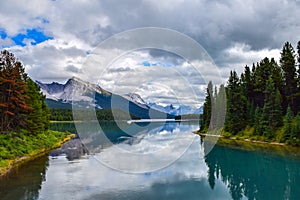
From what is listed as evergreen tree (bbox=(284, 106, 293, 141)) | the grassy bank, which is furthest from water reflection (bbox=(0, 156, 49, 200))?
evergreen tree (bbox=(284, 106, 293, 141))

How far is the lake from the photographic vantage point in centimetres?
2542

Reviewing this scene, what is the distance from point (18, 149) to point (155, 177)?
2088 centimetres

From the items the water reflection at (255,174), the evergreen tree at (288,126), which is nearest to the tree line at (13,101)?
the water reflection at (255,174)

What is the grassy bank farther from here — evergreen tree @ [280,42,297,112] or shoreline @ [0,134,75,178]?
evergreen tree @ [280,42,297,112]

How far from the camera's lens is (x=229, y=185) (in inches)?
1172

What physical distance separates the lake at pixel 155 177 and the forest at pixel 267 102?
14841 millimetres

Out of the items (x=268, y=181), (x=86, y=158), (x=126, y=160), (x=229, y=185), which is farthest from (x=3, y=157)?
(x=268, y=181)

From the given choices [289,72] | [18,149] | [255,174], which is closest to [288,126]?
[289,72]

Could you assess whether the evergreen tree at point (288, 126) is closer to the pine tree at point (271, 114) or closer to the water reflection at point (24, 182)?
the pine tree at point (271, 114)

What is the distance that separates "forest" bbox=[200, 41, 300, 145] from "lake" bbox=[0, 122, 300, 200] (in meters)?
14.8

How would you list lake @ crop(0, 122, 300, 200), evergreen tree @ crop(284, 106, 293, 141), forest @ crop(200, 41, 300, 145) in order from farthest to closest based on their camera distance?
forest @ crop(200, 41, 300, 145) → evergreen tree @ crop(284, 106, 293, 141) → lake @ crop(0, 122, 300, 200)

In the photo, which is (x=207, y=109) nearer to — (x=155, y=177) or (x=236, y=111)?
(x=236, y=111)

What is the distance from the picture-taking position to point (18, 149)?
40625 millimetres

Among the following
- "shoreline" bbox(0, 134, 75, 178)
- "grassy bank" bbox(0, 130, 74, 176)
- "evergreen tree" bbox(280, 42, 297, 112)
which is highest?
"evergreen tree" bbox(280, 42, 297, 112)
